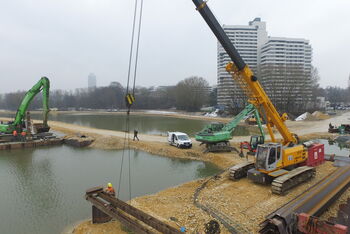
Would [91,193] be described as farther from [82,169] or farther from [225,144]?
[225,144]

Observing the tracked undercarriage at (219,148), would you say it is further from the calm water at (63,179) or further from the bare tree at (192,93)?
the bare tree at (192,93)

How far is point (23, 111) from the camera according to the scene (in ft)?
92.9

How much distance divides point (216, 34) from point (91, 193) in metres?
9.30

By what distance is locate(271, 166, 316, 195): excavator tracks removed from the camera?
10.9m

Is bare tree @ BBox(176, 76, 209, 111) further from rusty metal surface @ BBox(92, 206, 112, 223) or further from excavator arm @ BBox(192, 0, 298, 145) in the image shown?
rusty metal surface @ BBox(92, 206, 112, 223)

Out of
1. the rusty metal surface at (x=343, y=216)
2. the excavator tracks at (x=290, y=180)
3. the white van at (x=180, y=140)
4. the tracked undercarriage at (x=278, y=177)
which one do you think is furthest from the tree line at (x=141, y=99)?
the rusty metal surface at (x=343, y=216)

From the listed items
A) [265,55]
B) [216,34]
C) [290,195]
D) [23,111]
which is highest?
[265,55]

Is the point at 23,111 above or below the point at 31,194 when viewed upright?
above

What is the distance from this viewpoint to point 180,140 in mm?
23828

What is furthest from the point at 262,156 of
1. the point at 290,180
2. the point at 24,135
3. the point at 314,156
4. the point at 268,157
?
the point at 24,135

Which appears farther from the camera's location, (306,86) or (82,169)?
(306,86)

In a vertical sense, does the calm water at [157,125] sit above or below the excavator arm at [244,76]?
below

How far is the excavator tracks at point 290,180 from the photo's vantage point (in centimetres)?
1088

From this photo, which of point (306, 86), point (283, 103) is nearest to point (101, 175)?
point (283, 103)
